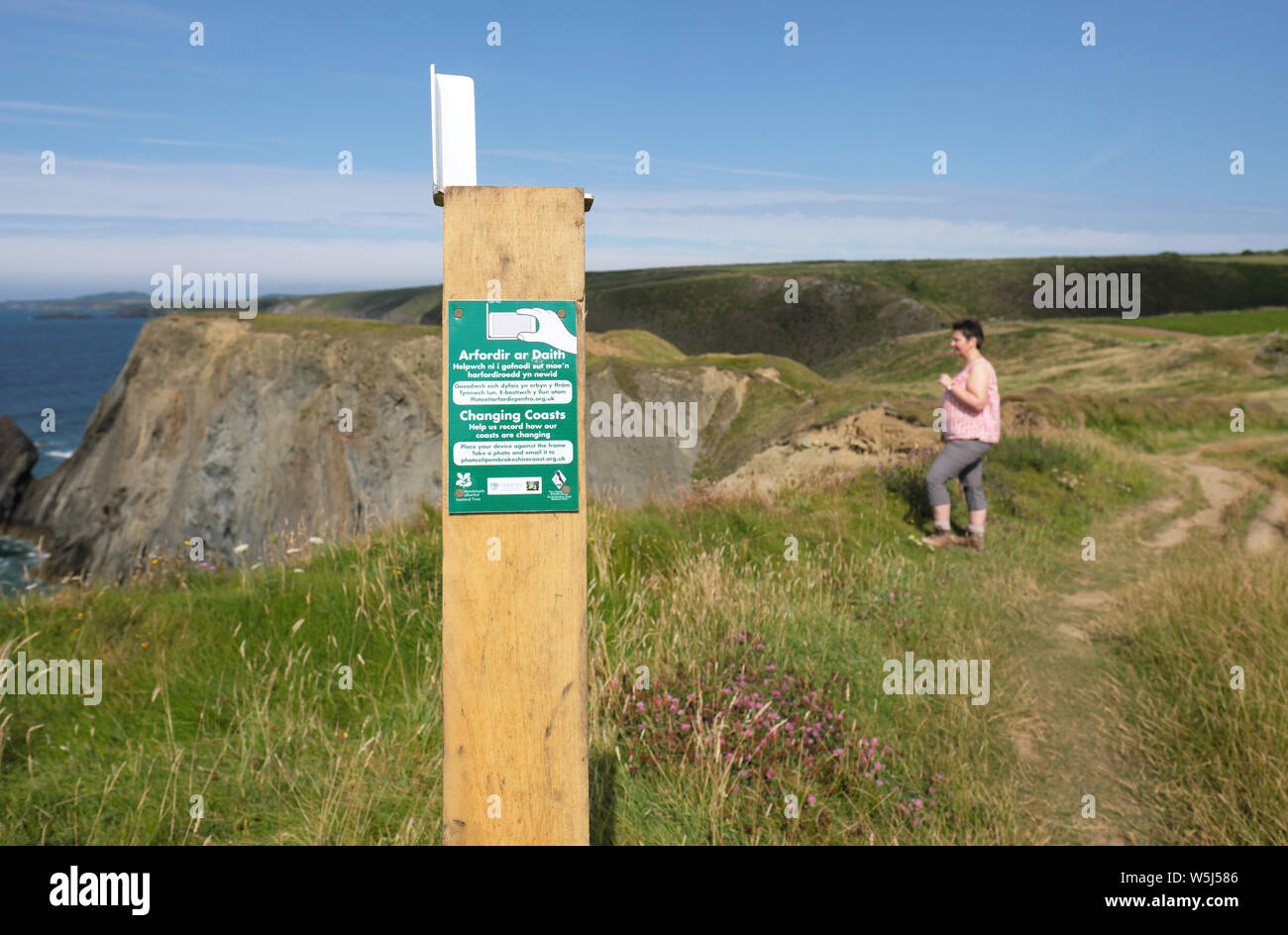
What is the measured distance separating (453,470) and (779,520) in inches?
234

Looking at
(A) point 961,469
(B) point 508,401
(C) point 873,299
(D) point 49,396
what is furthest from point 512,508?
(D) point 49,396

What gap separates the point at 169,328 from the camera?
3678 cm

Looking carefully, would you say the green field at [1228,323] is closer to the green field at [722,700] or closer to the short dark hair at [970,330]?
the short dark hair at [970,330]

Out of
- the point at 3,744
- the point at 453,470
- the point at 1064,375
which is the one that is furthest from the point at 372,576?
the point at 1064,375

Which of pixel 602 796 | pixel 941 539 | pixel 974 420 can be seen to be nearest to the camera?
pixel 602 796

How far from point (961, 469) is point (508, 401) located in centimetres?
685

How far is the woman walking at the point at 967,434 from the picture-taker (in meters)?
8.12

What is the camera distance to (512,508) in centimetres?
254

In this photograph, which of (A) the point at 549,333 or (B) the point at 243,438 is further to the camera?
(B) the point at 243,438

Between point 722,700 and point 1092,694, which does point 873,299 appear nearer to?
point 1092,694

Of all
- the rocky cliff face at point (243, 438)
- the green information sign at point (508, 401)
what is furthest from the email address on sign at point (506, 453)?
the rocky cliff face at point (243, 438)

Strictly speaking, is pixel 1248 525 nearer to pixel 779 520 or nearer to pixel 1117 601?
pixel 1117 601

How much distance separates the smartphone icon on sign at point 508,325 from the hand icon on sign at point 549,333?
0.01 m

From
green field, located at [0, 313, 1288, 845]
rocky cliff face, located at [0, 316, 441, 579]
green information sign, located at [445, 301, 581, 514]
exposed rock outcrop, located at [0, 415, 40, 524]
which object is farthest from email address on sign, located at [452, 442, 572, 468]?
exposed rock outcrop, located at [0, 415, 40, 524]
